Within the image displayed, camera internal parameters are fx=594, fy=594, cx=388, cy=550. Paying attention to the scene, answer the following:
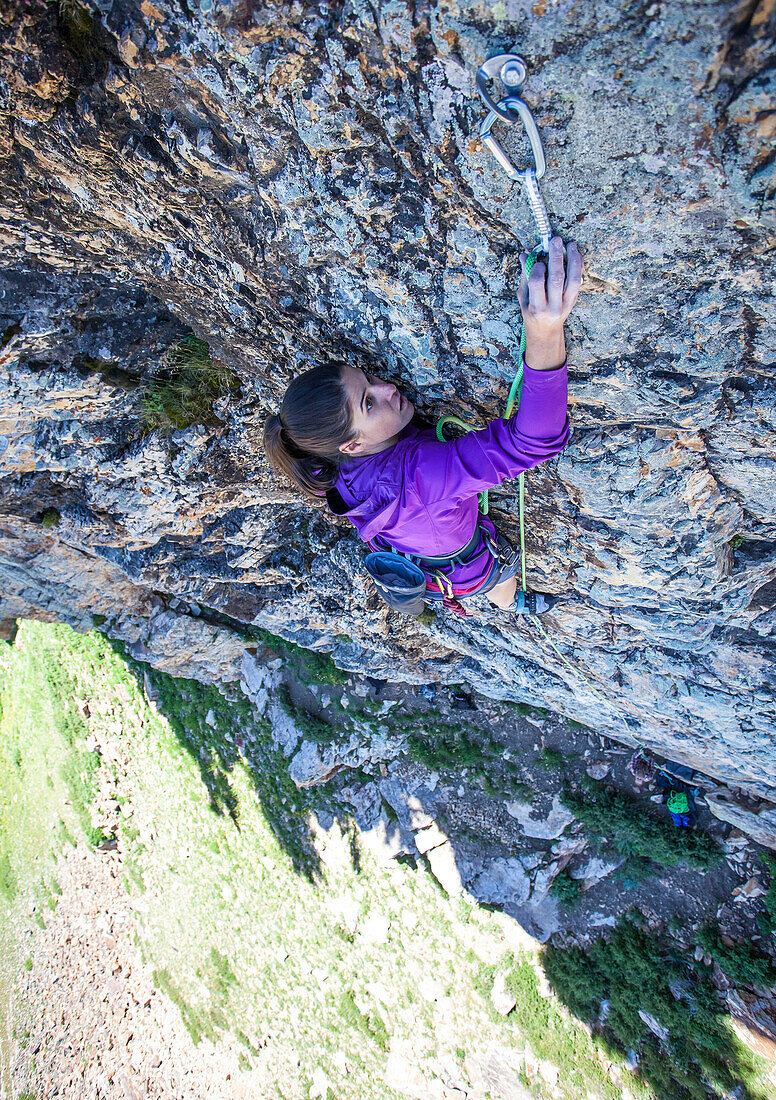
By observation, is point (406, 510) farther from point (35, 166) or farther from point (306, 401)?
point (35, 166)

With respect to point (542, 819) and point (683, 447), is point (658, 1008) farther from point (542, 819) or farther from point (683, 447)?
point (683, 447)

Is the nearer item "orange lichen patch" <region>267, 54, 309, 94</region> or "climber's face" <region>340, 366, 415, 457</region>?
"orange lichen patch" <region>267, 54, 309, 94</region>

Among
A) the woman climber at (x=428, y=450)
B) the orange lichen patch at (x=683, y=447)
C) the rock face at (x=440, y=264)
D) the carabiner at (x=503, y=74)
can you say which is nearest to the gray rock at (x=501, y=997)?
the rock face at (x=440, y=264)

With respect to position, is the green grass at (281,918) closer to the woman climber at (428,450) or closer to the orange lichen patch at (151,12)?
the woman climber at (428,450)

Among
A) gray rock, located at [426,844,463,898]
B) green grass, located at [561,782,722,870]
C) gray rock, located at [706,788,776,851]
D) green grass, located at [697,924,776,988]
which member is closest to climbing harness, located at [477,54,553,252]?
gray rock, located at [706,788,776,851]

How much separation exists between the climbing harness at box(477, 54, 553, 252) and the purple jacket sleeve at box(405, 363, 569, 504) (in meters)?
0.53

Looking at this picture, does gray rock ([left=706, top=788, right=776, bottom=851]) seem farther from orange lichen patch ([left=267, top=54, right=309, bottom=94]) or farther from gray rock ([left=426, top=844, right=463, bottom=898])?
orange lichen patch ([left=267, top=54, right=309, bottom=94])

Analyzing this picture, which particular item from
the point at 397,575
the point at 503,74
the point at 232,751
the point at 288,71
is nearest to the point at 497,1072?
the point at 232,751

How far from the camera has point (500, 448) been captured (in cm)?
262

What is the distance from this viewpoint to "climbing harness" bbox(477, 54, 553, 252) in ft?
5.78

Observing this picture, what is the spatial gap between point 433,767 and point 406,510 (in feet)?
17.9

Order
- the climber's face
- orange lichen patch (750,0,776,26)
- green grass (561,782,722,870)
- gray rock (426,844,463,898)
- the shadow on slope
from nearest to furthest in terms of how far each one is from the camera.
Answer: orange lichen patch (750,0,776,26) → the climber's face → green grass (561,782,722,870) → gray rock (426,844,463,898) → the shadow on slope

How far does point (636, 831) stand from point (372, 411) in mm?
5832

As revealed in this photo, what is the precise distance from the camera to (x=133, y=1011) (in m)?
10.0
